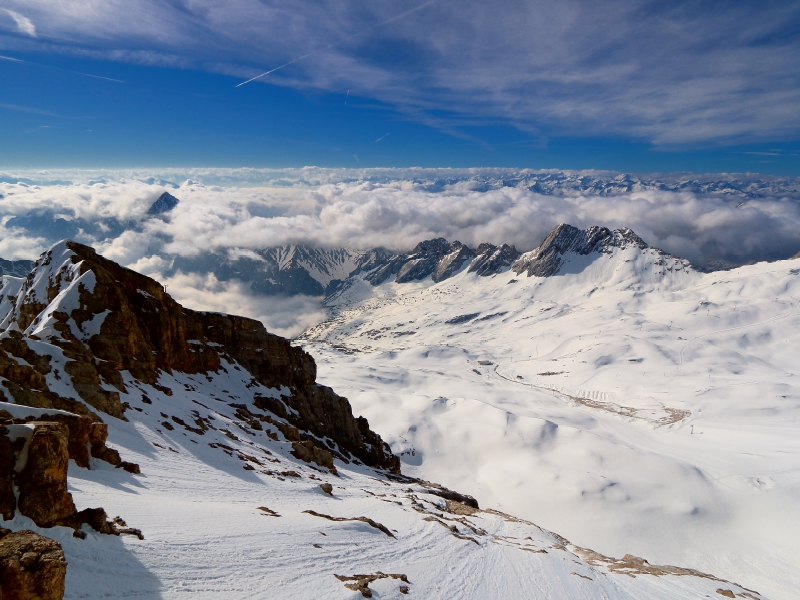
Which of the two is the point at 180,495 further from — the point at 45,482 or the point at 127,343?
the point at 127,343

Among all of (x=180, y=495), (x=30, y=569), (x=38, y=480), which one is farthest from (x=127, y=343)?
(x=30, y=569)

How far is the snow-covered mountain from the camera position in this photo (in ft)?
39.9

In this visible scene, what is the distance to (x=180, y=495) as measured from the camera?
69.1ft

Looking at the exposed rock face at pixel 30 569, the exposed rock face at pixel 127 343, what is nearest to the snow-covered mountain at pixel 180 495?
the exposed rock face at pixel 30 569

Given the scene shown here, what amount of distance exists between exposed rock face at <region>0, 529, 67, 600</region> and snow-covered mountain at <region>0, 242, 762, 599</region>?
0.10 feet

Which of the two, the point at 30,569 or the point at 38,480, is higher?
the point at 30,569

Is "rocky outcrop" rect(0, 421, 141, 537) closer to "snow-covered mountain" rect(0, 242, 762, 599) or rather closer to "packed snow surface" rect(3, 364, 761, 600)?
"snow-covered mountain" rect(0, 242, 762, 599)

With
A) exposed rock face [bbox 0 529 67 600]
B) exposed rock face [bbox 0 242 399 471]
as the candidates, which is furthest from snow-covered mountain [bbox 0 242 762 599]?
exposed rock face [bbox 0 242 399 471]

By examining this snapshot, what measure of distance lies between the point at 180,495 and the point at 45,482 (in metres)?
10.1

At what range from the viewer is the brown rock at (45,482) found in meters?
11.9

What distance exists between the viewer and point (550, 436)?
117000 millimetres

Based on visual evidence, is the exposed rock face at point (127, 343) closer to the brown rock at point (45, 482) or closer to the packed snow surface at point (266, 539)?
the packed snow surface at point (266, 539)

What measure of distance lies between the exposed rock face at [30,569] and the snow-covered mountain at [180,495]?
30 mm

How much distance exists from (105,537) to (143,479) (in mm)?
9938
